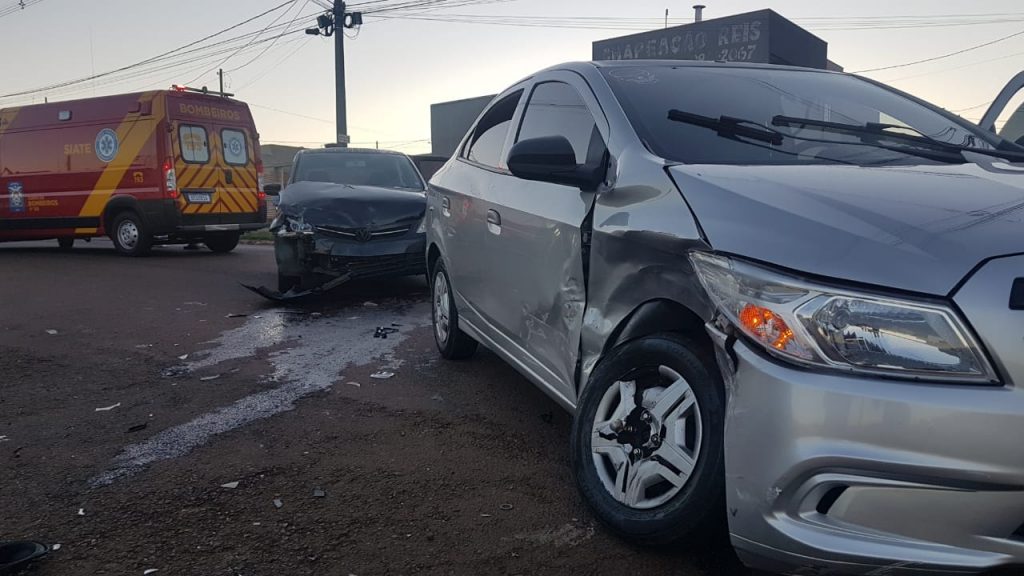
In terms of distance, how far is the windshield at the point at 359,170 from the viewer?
900 cm

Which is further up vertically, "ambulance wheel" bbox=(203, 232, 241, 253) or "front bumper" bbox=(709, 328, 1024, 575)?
"front bumper" bbox=(709, 328, 1024, 575)

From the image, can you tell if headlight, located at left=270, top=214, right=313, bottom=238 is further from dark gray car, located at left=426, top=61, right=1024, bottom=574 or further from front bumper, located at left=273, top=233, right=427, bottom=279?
dark gray car, located at left=426, top=61, right=1024, bottom=574

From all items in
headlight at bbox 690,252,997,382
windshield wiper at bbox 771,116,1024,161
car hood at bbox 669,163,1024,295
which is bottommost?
headlight at bbox 690,252,997,382

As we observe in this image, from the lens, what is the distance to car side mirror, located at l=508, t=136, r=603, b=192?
9.70ft

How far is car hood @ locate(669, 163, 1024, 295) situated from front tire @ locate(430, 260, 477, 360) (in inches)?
105

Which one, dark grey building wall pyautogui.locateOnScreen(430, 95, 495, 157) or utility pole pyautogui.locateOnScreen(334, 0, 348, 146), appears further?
dark grey building wall pyautogui.locateOnScreen(430, 95, 495, 157)

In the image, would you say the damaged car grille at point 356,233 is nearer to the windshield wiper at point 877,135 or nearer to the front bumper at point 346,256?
the front bumper at point 346,256

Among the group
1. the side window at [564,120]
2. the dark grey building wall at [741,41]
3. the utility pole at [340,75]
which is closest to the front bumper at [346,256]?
the side window at [564,120]

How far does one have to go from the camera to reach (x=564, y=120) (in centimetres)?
354

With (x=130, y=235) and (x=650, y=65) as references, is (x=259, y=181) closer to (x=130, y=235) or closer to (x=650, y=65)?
(x=130, y=235)

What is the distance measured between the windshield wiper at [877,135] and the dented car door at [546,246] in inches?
30.6

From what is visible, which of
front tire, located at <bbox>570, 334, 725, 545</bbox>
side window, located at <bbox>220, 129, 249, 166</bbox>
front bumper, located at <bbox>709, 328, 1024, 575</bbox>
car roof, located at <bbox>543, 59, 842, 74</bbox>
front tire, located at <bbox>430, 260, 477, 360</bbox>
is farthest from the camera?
side window, located at <bbox>220, 129, 249, 166</bbox>

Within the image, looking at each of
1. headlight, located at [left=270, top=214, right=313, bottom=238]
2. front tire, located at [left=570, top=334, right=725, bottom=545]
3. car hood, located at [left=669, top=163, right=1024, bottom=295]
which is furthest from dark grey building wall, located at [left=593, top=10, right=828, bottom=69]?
front tire, located at [left=570, top=334, right=725, bottom=545]

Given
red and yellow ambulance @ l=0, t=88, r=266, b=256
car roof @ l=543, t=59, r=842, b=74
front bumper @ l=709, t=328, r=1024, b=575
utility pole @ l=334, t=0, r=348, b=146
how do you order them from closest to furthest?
front bumper @ l=709, t=328, r=1024, b=575 < car roof @ l=543, t=59, r=842, b=74 < red and yellow ambulance @ l=0, t=88, r=266, b=256 < utility pole @ l=334, t=0, r=348, b=146
